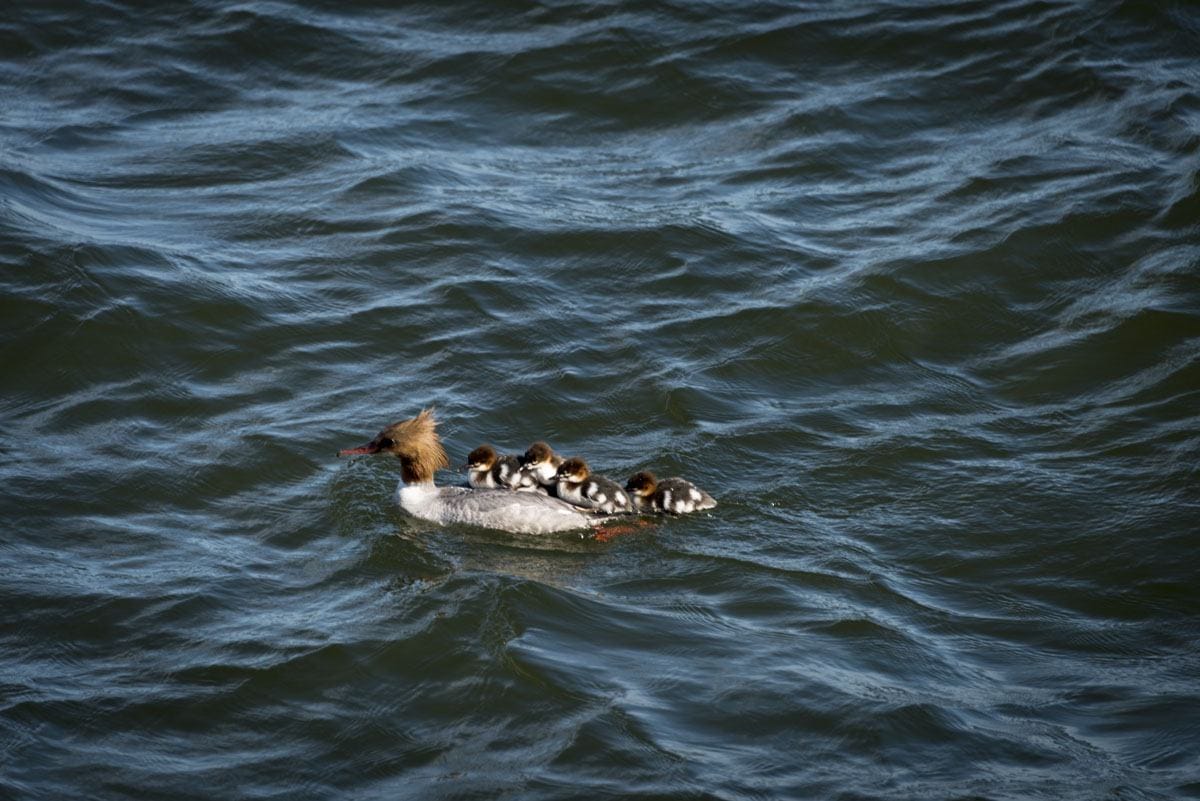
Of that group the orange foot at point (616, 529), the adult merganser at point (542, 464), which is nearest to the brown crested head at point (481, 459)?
the adult merganser at point (542, 464)

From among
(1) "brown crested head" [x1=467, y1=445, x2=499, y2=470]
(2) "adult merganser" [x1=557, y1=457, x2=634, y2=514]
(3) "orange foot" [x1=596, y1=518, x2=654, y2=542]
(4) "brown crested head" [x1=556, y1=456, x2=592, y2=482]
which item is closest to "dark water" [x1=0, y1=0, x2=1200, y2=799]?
Answer: (3) "orange foot" [x1=596, y1=518, x2=654, y2=542]

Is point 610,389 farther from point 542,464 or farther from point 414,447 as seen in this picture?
point 414,447

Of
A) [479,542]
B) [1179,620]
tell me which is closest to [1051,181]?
[1179,620]

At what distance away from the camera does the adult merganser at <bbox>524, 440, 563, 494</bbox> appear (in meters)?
9.84

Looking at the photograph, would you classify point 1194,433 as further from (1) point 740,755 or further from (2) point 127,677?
(2) point 127,677

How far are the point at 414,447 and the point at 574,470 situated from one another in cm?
109

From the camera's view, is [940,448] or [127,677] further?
[940,448]

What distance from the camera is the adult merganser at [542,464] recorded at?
984 centimetres

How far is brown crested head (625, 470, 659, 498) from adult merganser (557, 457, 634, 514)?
66 mm

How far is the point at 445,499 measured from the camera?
9922 millimetres

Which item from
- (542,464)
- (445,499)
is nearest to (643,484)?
(542,464)

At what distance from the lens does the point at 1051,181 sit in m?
13.4

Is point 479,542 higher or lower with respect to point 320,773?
higher

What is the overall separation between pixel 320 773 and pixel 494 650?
1.30m
